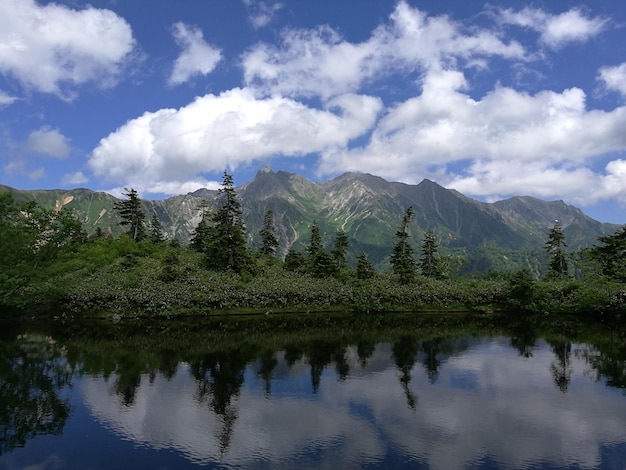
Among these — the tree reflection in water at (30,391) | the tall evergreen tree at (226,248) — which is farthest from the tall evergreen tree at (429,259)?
the tree reflection in water at (30,391)

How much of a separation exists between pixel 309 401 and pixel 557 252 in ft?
245

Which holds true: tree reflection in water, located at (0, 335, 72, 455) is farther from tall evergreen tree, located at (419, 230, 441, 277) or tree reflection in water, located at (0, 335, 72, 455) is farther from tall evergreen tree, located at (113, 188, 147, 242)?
tall evergreen tree, located at (419, 230, 441, 277)

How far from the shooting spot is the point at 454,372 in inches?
1224

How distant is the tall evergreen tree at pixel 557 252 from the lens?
80188 mm

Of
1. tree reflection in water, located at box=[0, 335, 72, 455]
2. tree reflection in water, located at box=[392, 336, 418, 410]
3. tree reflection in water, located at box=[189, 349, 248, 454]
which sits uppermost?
tree reflection in water, located at box=[392, 336, 418, 410]

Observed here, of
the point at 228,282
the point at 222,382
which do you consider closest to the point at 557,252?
the point at 228,282

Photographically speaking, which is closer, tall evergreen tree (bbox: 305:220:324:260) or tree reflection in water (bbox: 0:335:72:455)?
tree reflection in water (bbox: 0:335:72:455)

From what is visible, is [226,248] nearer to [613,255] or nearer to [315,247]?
[315,247]

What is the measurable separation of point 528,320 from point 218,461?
52.6 meters

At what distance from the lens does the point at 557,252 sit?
270ft

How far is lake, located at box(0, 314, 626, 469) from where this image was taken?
1828 centimetres

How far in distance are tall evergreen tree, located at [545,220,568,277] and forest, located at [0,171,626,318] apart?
0.40 m

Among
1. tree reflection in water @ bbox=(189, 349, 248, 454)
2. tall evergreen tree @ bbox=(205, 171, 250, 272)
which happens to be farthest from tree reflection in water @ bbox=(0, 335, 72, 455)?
tall evergreen tree @ bbox=(205, 171, 250, 272)

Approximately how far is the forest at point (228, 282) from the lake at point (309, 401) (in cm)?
1020
